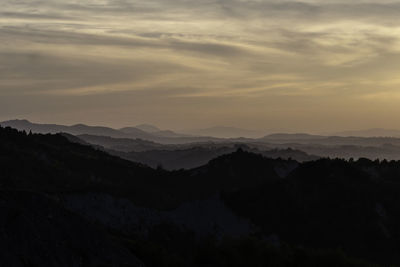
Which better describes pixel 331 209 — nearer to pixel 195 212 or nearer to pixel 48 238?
pixel 195 212

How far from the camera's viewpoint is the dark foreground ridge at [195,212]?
140 feet

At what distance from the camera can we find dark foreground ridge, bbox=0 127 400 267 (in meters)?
42.7

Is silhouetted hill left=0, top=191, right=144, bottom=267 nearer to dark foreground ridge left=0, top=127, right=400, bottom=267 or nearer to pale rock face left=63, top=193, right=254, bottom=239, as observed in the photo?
dark foreground ridge left=0, top=127, right=400, bottom=267

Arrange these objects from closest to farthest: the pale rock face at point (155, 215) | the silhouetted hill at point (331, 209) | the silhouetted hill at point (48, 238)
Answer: the silhouetted hill at point (48, 238), the silhouetted hill at point (331, 209), the pale rock face at point (155, 215)

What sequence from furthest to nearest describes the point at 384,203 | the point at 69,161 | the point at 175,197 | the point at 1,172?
1. the point at 69,161
2. the point at 175,197
3. the point at 1,172
4. the point at 384,203

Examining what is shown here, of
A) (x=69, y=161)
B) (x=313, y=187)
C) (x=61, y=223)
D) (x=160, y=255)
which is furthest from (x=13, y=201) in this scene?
(x=69, y=161)

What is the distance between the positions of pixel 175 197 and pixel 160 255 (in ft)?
184

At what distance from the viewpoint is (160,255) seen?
4669cm

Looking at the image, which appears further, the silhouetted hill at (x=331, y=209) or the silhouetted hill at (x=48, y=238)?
the silhouetted hill at (x=331, y=209)

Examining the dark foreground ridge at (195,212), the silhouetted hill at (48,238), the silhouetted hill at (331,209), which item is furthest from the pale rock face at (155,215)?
the silhouetted hill at (48,238)

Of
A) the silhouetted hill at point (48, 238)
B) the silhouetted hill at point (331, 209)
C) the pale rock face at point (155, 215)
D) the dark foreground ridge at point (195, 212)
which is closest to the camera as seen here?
the silhouetted hill at point (48, 238)

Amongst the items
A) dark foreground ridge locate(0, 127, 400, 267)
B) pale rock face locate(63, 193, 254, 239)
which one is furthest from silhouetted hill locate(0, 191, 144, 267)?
pale rock face locate(63, 193, 254, 239)

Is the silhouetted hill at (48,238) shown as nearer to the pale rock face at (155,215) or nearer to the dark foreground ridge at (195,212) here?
the dark foreground ridge at (195,212)

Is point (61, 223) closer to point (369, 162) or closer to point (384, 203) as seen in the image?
point (384, 203)
